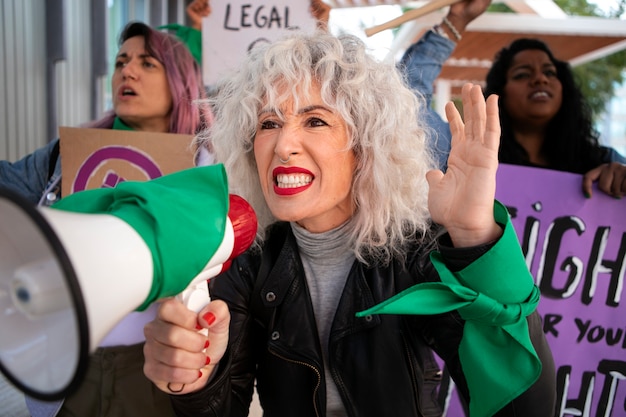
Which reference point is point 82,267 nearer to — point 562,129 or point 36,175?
point 36,175

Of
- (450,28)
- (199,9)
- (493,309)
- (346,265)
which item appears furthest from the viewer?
(199,9)

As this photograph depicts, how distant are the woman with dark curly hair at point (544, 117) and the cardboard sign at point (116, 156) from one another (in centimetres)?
149

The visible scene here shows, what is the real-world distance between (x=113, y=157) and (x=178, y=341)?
119 centimetres

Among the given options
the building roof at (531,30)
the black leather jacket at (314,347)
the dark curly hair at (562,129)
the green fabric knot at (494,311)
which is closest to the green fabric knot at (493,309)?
the green fabric knot at (494,311)

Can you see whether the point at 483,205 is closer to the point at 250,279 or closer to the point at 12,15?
the point at 250,279

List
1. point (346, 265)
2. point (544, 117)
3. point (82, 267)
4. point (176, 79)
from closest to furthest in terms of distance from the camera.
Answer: point (82, 267), point (346, 265), point (176, 79), point (544, 117)

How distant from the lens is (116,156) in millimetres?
2031

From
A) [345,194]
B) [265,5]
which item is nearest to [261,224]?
[345,194]

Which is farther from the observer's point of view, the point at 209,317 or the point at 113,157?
the point at 113,157

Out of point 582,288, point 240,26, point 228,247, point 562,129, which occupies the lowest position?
point 582,288

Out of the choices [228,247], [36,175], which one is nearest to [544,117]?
[228,247]

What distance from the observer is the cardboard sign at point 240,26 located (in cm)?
268

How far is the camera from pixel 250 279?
1.50 meters

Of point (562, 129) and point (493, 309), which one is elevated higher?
point (562, 129)
